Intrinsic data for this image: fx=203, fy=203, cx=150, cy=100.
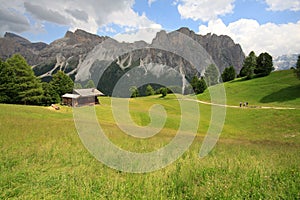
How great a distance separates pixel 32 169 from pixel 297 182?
10.1 metres

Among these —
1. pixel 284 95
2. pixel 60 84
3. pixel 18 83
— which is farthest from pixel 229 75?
pixel 18 83

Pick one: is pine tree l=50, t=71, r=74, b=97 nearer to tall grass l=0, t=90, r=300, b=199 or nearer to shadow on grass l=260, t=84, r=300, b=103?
tall grass l=0, t=90, r=300, b=199

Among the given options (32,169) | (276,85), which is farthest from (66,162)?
(276,85)

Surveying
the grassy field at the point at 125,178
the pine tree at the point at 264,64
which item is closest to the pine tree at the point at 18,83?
the grassy field at the point at 125,178

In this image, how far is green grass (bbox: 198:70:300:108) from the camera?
57.1 m

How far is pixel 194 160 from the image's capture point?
9898mm

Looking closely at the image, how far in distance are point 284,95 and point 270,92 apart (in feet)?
20.1

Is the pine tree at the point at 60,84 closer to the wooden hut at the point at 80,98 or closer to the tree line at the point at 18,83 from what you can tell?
the wooden hut at the point at 80,98

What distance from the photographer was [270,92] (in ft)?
218

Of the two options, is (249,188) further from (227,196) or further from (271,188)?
(227,196)

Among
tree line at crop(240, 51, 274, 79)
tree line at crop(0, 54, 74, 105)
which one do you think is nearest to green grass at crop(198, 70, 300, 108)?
tree line at crop(240, 51, 274, 79)

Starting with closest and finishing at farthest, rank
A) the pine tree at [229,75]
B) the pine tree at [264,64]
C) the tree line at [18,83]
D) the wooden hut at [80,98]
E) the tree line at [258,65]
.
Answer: the tree line at [18,83] < the wooden hut at [80,98] < the pine tree at [264,64] < the tree line at [258,65] < the pine tree at [229,75]

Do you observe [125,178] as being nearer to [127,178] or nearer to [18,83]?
[127,178]

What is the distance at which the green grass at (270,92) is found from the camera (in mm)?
57141
